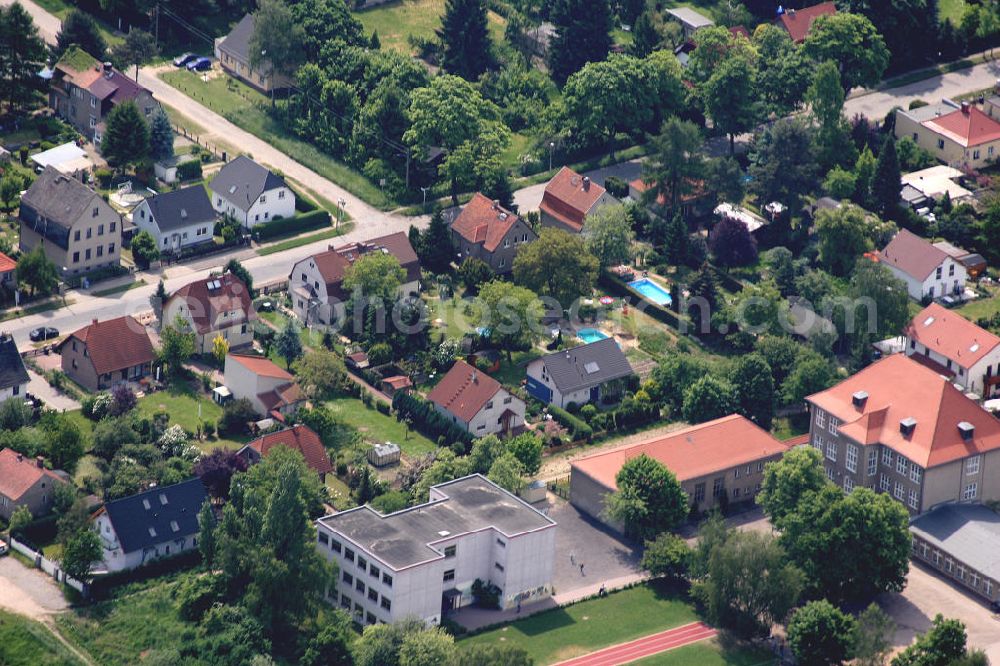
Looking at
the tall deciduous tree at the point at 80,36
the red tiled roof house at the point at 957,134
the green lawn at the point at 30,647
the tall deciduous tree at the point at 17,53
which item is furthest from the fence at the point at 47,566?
the red tiled roof house at the point at 957,134

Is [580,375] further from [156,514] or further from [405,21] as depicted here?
[405,21]

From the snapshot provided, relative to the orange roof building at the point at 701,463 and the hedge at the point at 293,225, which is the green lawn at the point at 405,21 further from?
the orange roof building at the point at 701,463

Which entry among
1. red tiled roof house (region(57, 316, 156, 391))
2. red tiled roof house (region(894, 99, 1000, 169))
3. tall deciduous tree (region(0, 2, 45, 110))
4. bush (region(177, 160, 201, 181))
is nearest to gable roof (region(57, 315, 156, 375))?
red tiled roof house (region(57, 316, 156, 391))

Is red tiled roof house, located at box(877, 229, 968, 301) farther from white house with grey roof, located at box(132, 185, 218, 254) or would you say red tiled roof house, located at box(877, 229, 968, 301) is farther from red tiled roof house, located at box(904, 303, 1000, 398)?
white house with grey roof, located at box(132, 185, 218, 254)

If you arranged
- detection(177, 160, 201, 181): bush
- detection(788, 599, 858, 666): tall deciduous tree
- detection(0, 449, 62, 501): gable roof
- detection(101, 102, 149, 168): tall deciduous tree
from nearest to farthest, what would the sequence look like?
detection(788, 599, 858, 666): tall deciduous tree, detection(0, 449, 62, 501): gable roof, detection(101, 102, 149, 168): tall deciduous tree, detection(177, 160, 201, 181): bush

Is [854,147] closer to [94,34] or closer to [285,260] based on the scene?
[285,260]

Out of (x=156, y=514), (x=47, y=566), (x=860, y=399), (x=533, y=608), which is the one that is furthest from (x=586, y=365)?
(x=47, y=566)
